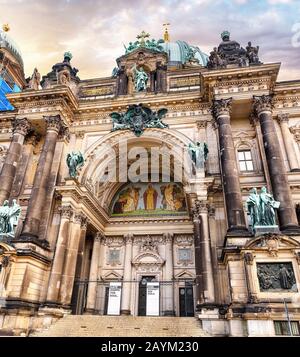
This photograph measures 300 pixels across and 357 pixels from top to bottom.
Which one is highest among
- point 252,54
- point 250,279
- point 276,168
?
point 252,54

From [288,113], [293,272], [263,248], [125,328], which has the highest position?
[288,113]

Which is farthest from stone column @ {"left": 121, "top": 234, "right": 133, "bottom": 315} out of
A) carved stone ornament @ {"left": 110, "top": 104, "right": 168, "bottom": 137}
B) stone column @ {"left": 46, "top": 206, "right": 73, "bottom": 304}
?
carved stone ornament @ {"left": 110, "top": 104, "right": 168, "bottom": 137}

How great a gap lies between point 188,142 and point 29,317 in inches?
513

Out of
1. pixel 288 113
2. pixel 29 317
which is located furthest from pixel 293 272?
pixel 29 317

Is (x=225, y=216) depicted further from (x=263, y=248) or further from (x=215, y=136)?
(x=215, y=136)

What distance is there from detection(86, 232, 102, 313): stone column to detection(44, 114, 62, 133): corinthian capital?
7.83 meters

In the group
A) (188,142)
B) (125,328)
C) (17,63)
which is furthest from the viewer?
(17,63)

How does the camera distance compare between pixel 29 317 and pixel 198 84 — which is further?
pixel 198 84

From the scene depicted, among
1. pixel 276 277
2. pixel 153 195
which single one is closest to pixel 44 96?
pixel 153 195

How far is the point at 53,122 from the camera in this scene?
19.3 m

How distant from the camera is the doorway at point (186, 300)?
19.1 meters

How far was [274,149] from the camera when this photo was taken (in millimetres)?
16047

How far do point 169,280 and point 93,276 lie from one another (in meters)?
5.23

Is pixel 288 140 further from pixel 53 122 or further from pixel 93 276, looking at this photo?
pixel 93 276
